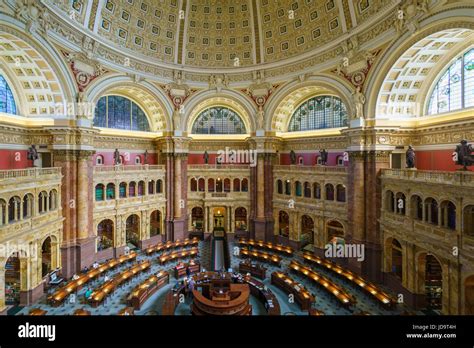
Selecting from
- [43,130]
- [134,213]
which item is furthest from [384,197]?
[43,130]

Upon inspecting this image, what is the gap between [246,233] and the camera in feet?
103

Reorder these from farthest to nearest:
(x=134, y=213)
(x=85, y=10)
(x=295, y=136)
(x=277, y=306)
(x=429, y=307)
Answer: (x=295, y=136) → (x=134, y=213) → (x=85, y=10) → (x=429, y=307) → (x=277, y=306)

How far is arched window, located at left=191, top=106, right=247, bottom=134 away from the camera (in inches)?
1313

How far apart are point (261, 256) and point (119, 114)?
21779 mm

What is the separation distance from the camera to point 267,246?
1056 inches

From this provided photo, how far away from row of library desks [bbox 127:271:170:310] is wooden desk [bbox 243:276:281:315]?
660 cm

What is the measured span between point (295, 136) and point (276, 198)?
7.71 meters

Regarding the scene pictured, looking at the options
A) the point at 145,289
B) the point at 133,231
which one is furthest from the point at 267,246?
the point at 133,231

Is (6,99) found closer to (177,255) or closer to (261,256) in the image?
(177,255)

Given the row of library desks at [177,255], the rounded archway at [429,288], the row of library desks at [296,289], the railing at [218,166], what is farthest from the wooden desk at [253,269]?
the railing at [218,166]

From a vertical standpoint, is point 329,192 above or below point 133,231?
above

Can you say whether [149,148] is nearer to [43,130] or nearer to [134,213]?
[134,213]

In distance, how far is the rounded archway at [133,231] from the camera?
94.1ft

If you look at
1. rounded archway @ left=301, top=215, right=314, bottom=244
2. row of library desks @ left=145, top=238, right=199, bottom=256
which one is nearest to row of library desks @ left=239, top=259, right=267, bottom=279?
row of library desks @ left=145, top=238, right=199, bottom=256
